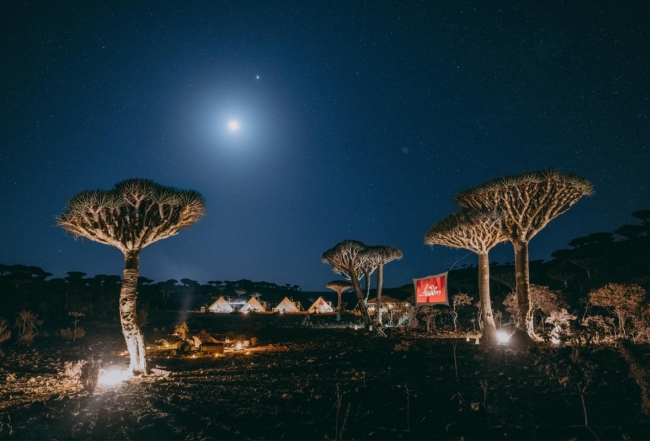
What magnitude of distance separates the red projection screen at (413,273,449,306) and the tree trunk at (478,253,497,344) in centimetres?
137

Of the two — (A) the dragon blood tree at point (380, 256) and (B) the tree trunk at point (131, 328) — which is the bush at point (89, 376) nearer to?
(B) the tree trunk at point (131, 328)

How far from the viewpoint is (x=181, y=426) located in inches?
226

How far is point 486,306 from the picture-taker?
1327 centimetres

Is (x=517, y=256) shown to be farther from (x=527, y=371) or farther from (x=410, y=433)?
(x=410, y=433)

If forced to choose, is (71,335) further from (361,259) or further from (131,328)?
(361,259)

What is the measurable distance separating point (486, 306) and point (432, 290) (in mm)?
2162

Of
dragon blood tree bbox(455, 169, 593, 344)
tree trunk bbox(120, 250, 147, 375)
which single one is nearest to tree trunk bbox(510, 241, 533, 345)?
dragon blood tree bbox(455, 169, 593, 344)

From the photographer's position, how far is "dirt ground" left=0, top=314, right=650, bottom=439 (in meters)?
5.36

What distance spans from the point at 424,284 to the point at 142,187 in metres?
11.6

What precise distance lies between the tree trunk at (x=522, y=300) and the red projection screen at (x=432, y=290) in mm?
2686

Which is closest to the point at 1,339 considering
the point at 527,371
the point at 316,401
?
the point at 316,401

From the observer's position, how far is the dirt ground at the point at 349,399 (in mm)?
5359

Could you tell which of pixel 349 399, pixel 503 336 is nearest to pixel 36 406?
pixel 349 399

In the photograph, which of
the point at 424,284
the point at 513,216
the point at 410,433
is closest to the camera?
the point at 410,433
